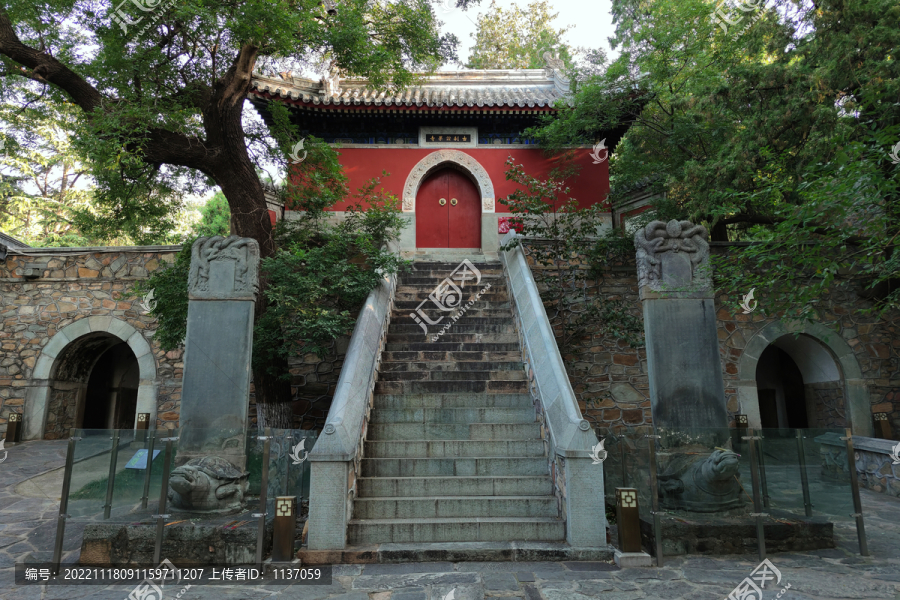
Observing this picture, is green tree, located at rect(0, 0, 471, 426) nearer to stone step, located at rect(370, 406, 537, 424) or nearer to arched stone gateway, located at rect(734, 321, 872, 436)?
stone step, located at rect(370, 406, 537, 424)

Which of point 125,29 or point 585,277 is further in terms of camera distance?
point 585,277

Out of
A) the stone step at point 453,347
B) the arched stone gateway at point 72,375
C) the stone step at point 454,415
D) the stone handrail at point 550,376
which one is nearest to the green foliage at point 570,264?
the stone handrail at point 550,376

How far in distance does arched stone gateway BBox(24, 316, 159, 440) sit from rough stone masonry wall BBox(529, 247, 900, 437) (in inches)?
286

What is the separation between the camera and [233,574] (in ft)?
13.2

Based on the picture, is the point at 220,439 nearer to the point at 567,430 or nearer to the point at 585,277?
the point at 567,430

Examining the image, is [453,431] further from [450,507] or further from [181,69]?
[181,69]

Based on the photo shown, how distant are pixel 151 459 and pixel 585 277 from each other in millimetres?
6777

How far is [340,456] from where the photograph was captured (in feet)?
14.4

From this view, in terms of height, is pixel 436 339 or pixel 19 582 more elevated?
pixel 436 339

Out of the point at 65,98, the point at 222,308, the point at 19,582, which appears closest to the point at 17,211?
the point at 65,98
